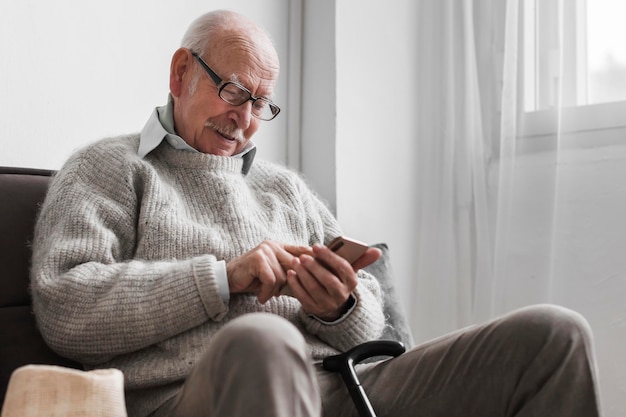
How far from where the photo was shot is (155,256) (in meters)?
1.46

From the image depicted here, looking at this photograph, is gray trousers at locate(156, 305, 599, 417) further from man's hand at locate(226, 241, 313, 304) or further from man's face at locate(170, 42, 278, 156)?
man's face at locate(170, 42, 278, 156)

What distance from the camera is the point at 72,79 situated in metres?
1.85

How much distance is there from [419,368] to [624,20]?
3.92ft

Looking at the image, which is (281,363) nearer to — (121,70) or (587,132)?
(121,70)

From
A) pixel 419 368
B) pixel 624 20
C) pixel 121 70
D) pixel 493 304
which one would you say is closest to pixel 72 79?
pixel 121 70

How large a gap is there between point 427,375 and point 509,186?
949 millimetres

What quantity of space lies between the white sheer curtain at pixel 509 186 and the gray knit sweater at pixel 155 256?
66 centimetres

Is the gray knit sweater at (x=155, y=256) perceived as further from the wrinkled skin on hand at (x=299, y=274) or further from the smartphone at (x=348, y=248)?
the smartphone at (x=348, y=248)

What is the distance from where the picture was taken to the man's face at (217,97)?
165 centimetres

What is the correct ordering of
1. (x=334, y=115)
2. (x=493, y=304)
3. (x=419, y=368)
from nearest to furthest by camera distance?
(x=419, y=368), (x=493, y=304), (x=334, y=115)

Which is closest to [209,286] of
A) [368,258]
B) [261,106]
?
[368,258]

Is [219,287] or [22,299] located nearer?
[219,287]

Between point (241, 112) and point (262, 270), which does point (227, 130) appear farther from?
point (262, 270)

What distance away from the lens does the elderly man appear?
3.92 feet
